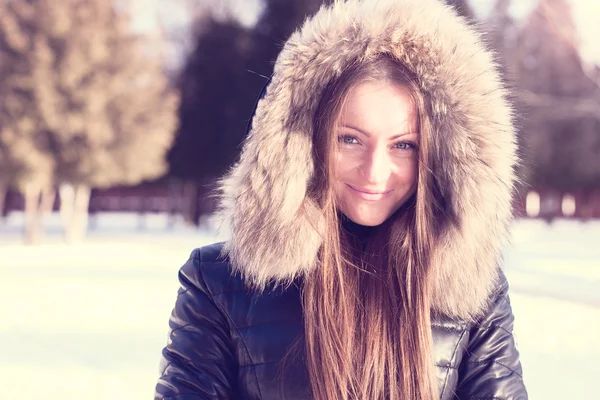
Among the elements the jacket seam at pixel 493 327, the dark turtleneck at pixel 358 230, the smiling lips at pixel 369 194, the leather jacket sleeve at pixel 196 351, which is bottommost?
the leather jacket sleeve at pixel 196 351

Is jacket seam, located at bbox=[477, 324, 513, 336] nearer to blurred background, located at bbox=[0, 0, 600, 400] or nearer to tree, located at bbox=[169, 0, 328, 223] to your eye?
blurred background, located at bbox=[0, 0, 600, 400]

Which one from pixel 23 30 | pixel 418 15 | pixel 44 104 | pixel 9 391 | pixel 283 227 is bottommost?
pixel 9 391

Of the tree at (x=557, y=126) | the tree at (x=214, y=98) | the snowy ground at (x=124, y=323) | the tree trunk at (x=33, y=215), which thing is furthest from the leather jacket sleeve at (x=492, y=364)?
the tree at (x=557, y=126)

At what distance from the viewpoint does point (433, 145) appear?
1740 mm

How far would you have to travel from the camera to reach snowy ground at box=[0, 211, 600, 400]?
13.9 feet

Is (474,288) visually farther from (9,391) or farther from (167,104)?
(167,104)

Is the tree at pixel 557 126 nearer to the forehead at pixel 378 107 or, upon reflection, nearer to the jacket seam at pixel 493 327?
the jacket seam at pixel 493 327

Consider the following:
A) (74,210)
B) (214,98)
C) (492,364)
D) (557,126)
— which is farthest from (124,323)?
(557,126)

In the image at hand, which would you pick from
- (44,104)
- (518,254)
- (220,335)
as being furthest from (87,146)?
(220,335)

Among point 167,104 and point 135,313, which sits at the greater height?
point 167,104

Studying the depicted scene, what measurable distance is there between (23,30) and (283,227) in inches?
730

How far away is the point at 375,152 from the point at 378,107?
0.12 meters

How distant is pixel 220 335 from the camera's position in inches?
66.7

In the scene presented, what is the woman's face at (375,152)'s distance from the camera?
5.41ft
